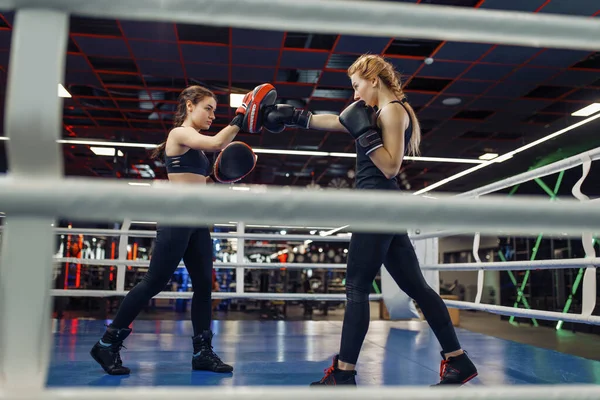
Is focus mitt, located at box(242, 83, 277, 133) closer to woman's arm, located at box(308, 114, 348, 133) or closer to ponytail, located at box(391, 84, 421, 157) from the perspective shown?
woman's arm, located at box(308, 114, 348, 133)

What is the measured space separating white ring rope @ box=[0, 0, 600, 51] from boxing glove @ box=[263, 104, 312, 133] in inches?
42.1

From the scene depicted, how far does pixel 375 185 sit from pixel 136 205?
3.85 ft

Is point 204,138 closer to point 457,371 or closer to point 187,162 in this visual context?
point 187,162

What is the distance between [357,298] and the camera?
1.53 metres

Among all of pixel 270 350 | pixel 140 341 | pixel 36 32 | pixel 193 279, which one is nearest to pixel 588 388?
pixel 36 32

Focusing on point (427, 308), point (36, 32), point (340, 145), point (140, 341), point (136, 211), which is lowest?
point (140, 341)

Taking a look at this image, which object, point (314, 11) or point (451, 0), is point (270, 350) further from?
point (451, 0)

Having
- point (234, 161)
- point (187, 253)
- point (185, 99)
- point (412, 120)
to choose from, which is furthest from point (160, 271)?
point (412, 120)

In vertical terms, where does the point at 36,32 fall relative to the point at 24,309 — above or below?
above

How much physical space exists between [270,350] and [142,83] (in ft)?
15.1

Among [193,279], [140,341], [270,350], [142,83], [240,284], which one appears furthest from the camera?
[142,83]

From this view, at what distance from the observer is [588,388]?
48 centimetres

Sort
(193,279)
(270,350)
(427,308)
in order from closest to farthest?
(427,308) → (193,279) → (270,350)

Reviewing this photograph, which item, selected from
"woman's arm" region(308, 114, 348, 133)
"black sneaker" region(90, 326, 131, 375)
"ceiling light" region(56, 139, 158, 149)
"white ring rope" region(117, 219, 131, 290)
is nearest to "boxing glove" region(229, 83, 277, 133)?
"woman's arm" region(308, 114, 348, 133)
